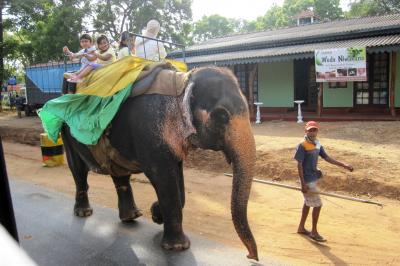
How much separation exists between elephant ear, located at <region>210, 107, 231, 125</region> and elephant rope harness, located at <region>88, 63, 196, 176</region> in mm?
230

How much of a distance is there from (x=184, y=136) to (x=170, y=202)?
25.5 inches

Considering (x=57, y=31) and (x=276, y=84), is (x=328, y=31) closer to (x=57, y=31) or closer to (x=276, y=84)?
(x=276, y=84)

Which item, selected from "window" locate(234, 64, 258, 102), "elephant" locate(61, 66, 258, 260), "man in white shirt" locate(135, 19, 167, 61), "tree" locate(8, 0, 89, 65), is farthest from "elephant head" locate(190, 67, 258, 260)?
"tree" locate(8, 0, 89, 65)

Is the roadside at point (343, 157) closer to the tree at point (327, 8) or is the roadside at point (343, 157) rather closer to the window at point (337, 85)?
the window at point (337, 85)

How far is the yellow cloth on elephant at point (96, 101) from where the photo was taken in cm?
423

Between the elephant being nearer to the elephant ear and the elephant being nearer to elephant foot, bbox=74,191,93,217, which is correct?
the elephant ear

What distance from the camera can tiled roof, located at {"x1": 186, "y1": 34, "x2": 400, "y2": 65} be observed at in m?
13.7

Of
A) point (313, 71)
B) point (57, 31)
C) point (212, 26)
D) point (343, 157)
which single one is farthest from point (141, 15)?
point (212, 26)

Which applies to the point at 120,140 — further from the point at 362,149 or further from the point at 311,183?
the point at 362,149

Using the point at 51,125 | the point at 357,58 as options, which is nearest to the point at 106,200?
the point at 51,125

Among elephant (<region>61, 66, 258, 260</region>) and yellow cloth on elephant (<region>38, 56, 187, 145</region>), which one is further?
yellow cloth on elephant (<region>38, 56, 187, 145</region>)

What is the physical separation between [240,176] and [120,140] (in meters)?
1.49

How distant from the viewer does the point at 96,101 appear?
4656mm

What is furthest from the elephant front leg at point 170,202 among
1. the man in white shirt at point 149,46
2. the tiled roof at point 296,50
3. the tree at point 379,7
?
the tree at point 379,7
